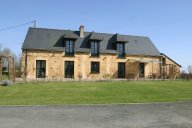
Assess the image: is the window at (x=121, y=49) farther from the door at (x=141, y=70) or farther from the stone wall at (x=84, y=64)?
the door at (x=141, y=70)

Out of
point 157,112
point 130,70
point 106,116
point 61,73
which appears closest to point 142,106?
point 157,112

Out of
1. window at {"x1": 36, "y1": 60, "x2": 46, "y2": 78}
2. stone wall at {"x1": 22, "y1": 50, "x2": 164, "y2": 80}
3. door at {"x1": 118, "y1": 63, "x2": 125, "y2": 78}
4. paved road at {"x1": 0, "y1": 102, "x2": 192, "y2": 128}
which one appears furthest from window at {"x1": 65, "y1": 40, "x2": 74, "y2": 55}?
paved road at {"x1": 0, "y1": 102, "x2": 192, "y2": 128}

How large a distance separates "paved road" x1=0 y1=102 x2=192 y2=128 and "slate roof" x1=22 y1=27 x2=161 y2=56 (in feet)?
80.5

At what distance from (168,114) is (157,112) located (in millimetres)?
551

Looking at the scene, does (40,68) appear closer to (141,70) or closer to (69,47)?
(69,47)

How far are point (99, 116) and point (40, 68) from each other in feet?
87.3

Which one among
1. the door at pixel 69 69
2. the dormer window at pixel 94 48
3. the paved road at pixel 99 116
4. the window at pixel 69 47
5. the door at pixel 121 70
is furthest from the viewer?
the door at pixel 121 70

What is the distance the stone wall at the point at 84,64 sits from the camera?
3803cm

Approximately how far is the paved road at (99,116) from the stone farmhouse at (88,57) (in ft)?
72.7

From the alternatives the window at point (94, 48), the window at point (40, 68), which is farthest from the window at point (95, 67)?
the window at point (40, 68)

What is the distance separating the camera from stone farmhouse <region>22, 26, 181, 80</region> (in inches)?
1512

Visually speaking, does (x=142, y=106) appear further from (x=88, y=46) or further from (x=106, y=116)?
(x=88, y=46)

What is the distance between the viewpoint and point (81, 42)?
135ft

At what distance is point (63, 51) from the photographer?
39281 millimetres
